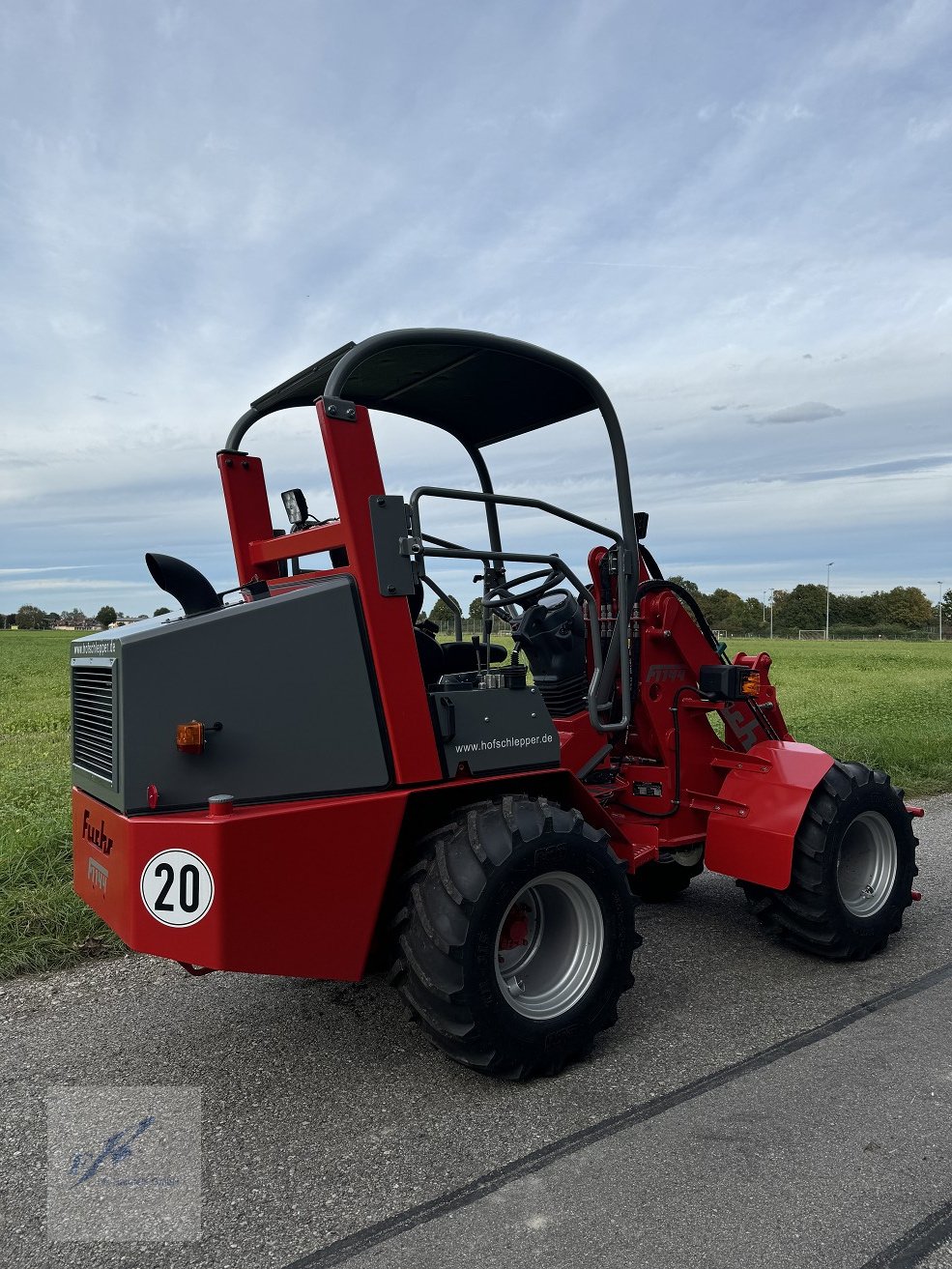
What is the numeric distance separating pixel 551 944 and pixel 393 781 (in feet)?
3.27

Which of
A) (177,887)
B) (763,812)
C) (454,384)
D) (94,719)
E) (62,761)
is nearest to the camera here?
(177,887)

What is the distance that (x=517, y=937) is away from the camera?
12.0ft

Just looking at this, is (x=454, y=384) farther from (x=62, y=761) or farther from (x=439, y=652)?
(x=62, y=761)

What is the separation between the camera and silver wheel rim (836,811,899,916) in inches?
186

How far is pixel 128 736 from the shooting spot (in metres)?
3.09

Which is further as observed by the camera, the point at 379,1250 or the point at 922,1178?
the point at 922,1178

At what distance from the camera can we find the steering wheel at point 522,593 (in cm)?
439

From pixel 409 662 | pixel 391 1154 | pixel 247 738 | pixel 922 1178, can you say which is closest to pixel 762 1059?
pixel 922 1178

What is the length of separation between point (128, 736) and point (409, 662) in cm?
Answer: 96

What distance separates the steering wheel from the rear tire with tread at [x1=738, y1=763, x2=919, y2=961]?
160 centimetres

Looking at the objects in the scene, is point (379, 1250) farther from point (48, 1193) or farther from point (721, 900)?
point (721, 900)

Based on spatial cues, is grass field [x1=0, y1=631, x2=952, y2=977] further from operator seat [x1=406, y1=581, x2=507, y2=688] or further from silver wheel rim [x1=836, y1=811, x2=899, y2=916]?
silver wheel rim [x1=836, y1=811, x2=899, y2=916]

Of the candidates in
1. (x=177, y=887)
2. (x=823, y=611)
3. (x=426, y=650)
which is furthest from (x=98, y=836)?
(x=823, y=611)

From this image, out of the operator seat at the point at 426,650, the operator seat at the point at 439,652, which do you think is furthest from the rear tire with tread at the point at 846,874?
the operator seat at the point at 426,650
